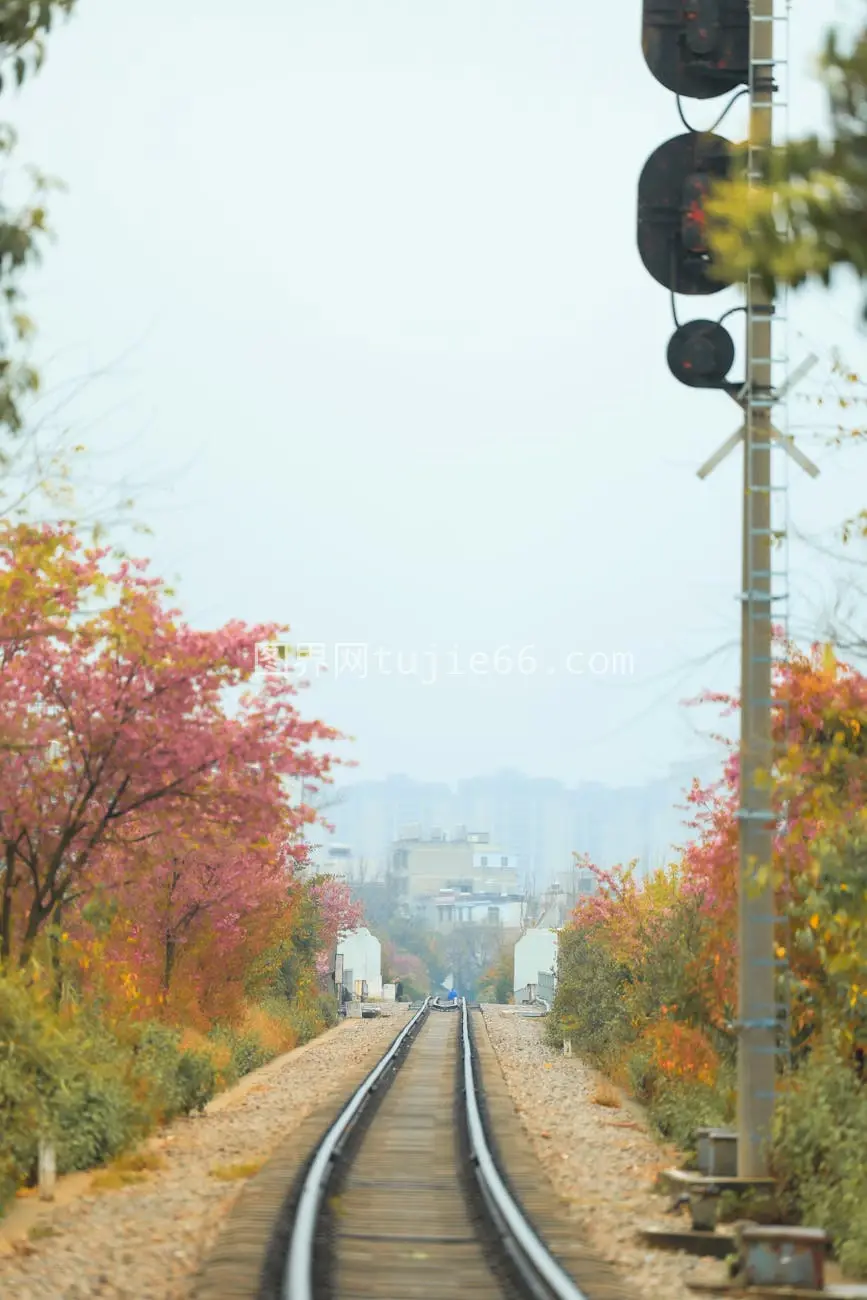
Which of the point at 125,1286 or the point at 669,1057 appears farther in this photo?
the point at 669,1057

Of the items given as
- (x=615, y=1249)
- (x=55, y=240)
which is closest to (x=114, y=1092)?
(x=615, y=1249)

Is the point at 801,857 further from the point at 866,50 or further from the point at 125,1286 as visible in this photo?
the point at 866,50

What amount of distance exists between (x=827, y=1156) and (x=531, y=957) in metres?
120

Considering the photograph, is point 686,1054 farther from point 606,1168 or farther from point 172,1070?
point 172,1070

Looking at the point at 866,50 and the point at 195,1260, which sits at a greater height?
the point at 866,50

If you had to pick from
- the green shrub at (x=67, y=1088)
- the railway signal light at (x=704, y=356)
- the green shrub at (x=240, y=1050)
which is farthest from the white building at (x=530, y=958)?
the railway signal light at (x=704, y=356)

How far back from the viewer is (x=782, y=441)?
12062mm

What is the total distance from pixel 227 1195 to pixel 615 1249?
4.17m

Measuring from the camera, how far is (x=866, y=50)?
5.09 meters

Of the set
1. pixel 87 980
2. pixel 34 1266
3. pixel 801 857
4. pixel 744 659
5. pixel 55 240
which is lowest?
pixel 34 1266

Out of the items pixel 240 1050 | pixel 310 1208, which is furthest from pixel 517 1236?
pixel 240 1050

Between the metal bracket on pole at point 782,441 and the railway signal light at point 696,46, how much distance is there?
2.28 m

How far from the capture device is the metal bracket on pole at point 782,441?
12.0 meters

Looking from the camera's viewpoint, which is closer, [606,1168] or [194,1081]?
[606,1168]
